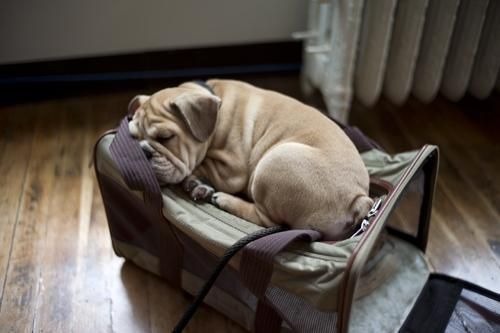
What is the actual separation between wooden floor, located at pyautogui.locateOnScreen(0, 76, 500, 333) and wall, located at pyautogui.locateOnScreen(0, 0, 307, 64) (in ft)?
0.75

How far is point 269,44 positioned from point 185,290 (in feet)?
4.55

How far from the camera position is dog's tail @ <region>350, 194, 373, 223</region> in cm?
114

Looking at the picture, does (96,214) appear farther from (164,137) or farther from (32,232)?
(164,137)

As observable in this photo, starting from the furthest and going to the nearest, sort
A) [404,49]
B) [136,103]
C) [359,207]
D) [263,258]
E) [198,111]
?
[404,49], [136,103], [198,111], [359,207], [263,258]

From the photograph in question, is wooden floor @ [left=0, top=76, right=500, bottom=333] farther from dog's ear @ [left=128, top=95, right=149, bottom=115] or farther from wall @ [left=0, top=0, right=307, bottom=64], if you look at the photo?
dog's ear @ [left=128, top=95, right=149, bottom=115]

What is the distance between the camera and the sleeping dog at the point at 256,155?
114 centimetres


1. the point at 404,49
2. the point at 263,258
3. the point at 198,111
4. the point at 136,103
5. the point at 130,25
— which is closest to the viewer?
the point at 263,258

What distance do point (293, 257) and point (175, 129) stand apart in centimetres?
46

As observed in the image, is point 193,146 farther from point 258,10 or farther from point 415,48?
point 258,10

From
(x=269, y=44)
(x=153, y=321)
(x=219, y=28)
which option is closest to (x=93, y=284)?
(x=153, y=321)

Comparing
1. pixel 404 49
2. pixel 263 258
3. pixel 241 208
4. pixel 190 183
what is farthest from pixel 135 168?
pixel 404 49

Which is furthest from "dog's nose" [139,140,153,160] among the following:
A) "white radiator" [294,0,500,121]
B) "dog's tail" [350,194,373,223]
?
"white radiator" [294,0,500,121]

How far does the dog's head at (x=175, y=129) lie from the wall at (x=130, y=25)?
0.94 m

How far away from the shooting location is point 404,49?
1717mm
